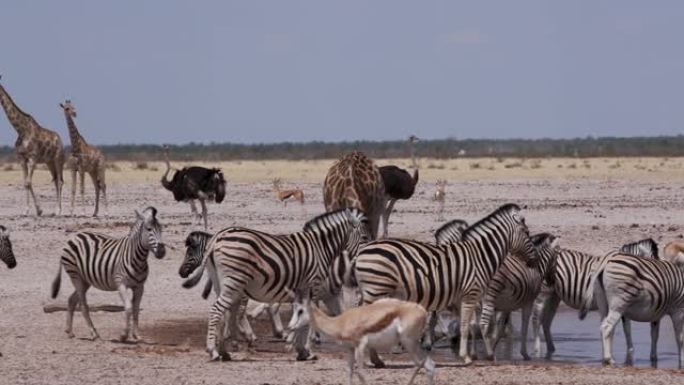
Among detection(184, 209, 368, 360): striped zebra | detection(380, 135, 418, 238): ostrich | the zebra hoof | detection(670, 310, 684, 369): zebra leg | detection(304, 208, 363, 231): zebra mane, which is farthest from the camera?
detection(380, 135, 418, 238): ostrich

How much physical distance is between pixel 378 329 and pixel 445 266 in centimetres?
222

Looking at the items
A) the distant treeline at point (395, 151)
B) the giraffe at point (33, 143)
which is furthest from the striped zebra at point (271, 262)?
the distant treeline at point (395, 151)

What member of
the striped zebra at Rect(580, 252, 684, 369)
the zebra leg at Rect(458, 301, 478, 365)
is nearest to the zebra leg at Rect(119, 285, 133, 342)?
the zebra leg at Rect(458, 301, 478, 365)

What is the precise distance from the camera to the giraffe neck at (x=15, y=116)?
30.2 m

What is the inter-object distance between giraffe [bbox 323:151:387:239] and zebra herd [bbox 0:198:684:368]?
2.09 m

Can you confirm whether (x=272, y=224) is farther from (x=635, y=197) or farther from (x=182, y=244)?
(x=635, y=197)

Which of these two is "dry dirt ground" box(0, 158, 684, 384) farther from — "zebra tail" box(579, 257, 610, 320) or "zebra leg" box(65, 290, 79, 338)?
"zebra tail" box(579, 257, 610, 320)

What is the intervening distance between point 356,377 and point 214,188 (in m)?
14.8

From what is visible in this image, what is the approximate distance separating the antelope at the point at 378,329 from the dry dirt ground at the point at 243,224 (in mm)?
768

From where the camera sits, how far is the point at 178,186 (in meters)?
27.1

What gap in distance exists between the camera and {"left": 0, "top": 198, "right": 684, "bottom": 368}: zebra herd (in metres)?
13.1

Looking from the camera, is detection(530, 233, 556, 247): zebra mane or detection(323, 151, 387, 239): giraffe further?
detection(323, 151, 387, 239): giraffe

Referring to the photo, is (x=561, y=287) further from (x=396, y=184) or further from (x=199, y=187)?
(x=199, y=187)

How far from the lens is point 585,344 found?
1582cm
